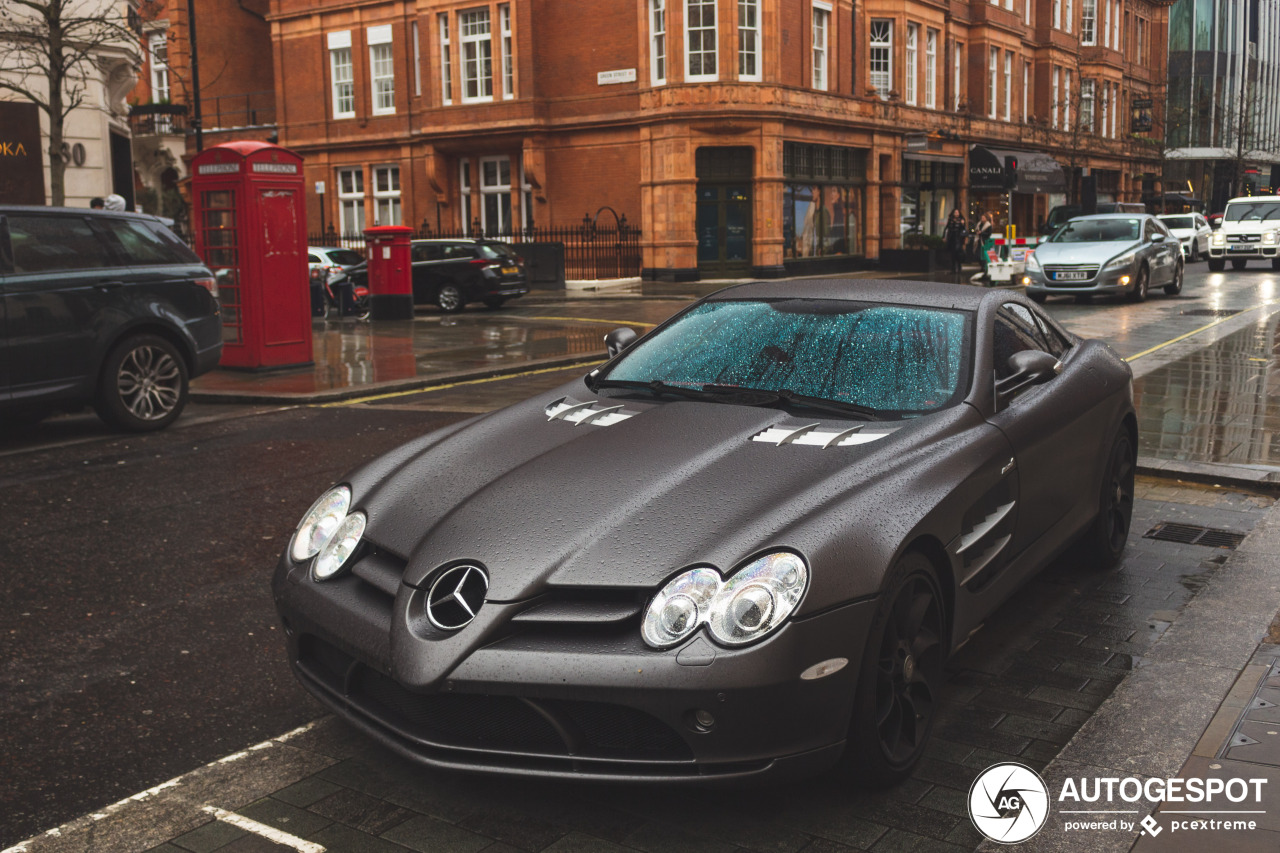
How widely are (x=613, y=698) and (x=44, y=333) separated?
25.0ft

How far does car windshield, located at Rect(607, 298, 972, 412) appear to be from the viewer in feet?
13.9

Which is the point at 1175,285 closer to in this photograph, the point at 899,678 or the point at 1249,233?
the point at 1249,233

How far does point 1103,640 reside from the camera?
470cm

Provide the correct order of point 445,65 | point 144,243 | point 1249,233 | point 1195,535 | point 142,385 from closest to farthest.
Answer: point 1195,535 → point 142,385 → point 144,243 → point 1249,233 → point 445,65

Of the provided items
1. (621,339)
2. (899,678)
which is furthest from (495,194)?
(899,678)

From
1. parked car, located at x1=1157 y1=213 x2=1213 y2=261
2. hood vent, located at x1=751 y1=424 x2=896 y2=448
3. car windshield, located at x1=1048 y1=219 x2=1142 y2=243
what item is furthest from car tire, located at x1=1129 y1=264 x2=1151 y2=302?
hood vent, located at x1=751 y1=424 x2=896 y2=448

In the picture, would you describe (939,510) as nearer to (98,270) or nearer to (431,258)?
(98,270)

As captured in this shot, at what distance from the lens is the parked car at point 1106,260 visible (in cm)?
2164

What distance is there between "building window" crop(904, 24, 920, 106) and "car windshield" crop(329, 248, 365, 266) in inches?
849

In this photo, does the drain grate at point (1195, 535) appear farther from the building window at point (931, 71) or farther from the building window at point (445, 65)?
the building window at point (931, 71)

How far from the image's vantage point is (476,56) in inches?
1435

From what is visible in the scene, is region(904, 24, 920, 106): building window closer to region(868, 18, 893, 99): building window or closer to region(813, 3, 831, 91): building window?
region(868, 18, 893, 99): building window

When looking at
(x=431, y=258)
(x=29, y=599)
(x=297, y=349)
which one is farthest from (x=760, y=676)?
(x=431, y=258)

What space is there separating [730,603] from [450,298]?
2216 cm
